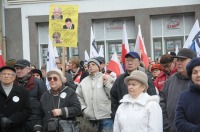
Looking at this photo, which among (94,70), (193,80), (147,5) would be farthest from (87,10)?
(193,80)

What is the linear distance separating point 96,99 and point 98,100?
39mm

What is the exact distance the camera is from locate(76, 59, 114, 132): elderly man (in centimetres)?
848

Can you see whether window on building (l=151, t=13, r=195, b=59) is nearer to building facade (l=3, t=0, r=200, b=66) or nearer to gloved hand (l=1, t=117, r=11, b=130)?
building facade (l=3, t=0, r=200, b=66)

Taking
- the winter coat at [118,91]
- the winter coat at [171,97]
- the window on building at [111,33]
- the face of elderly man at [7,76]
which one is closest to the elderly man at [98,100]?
the winter coat at [118,91]

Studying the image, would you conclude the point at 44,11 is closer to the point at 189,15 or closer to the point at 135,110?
the point at 189,15

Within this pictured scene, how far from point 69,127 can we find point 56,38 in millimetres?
3610

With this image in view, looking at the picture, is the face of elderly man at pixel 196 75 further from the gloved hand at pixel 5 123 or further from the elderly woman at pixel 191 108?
the gloved hand at pixel 5 123

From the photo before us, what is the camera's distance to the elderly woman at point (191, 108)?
17.5ft

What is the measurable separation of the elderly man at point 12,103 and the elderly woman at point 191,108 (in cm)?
289

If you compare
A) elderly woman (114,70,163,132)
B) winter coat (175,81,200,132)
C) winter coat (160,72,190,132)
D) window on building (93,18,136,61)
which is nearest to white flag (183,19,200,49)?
winter coat (160,72,190,132)

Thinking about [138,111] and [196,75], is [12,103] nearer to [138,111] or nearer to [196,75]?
[138,111]

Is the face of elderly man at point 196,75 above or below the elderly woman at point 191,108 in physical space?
above

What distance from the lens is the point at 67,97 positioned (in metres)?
7.40

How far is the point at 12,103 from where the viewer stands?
7.57m
